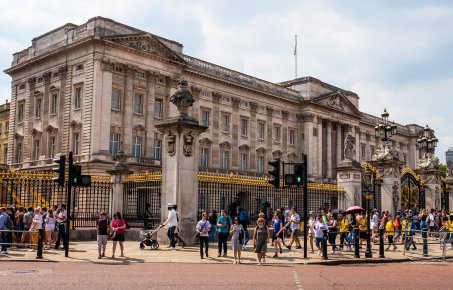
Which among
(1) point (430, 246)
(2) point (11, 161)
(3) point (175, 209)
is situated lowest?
(1) point (430, 246)

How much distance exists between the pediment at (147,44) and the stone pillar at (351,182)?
27685 mm

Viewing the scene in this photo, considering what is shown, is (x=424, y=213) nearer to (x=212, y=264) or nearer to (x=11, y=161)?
(x=212, y=264)

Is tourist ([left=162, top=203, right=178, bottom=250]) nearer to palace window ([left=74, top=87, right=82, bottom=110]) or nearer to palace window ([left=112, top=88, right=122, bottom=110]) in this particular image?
palace window ([left=112, top=88, right=122, bottom=110])

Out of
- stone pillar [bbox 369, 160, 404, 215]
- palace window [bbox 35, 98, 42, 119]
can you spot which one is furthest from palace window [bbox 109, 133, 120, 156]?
Result: stone pillar [bbox 369, 160, 404, 215]

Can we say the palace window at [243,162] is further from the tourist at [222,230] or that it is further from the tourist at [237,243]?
the tourist at [237,243]

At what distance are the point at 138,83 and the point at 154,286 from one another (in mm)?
40928

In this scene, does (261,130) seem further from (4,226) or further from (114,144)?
(4,226)

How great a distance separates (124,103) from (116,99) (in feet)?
2.62

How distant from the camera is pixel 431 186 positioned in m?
30.3

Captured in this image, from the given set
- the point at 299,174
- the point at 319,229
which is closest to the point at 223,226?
the point at 299,174

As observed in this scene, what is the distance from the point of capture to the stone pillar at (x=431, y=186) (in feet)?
98.7

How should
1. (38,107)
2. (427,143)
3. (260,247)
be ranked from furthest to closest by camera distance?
(38,107), (427,143), (260,247)

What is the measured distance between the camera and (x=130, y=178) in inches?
968

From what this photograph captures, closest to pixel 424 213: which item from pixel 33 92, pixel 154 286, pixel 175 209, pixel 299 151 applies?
pixel 175 209
